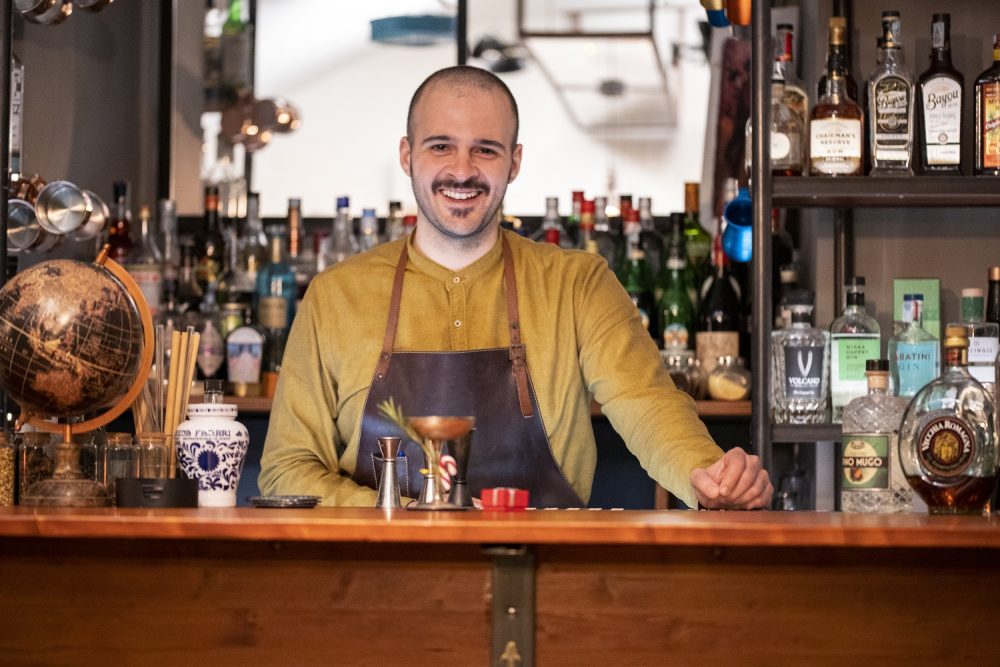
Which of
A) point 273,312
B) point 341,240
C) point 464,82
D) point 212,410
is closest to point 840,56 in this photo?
point 464,82

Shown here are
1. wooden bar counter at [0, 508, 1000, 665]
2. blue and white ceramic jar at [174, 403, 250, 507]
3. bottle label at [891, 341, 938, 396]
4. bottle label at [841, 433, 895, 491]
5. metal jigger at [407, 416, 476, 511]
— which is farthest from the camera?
bottle label at [891, 341, 938, 396]

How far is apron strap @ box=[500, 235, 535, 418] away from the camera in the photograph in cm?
257

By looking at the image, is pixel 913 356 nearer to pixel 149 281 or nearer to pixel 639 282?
pixel 639 282

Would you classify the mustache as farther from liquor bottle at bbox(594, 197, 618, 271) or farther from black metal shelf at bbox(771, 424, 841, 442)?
liquor bottle at bbox(594, 197, 618, 271)

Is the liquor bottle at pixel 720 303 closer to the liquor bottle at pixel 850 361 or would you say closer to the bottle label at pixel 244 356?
the liquor bottle at pixel 850 361

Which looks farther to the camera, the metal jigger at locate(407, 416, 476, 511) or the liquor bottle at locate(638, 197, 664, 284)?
the liquor bottle at locate(638, 197, 664, 284)

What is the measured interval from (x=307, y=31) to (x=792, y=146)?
59.8 inches

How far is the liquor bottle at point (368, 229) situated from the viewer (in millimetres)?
3553

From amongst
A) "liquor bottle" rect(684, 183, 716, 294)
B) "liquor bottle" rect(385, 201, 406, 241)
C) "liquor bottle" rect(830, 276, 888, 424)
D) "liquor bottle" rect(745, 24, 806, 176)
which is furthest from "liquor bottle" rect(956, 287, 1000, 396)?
"liquor bottle" rect(385, 201, 406, 241)

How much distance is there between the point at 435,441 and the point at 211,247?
1.94 metres

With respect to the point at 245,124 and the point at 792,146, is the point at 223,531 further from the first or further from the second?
the point at 245,124

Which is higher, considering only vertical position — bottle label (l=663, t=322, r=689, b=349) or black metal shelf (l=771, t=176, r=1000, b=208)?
black metal shelf (l=771, t=176, r=1000, b=208)

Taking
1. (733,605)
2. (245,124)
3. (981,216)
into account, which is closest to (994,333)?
(981,216)

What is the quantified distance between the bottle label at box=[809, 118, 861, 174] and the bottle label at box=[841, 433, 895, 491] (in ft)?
2.48
